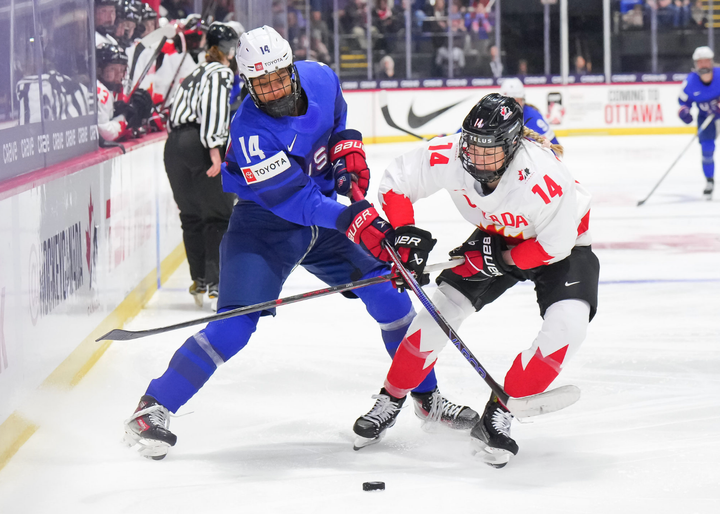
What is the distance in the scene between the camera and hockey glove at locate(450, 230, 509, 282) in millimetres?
2328

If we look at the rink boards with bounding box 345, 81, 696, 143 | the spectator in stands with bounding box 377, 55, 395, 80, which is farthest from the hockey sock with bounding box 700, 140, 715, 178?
the spectator in stands with bounding box 377, 55, 395, 80

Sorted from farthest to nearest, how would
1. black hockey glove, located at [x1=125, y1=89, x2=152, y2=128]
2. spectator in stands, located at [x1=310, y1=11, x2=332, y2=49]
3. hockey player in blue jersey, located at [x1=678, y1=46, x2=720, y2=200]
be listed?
spectator in stands, located at [x1=310, y1=11, x2=332, y2=49], hockey player in blue jersey, located at [x1=678, y1=46, x2=720, y2=200], black hockey glove, located at [x1=125, y1=89, x2=152, y2=128]

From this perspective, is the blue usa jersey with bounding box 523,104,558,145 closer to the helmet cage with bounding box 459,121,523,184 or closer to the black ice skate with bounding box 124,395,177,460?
the helmet cage with bounding box 459,121,523,184

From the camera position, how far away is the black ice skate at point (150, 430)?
7.66 ft

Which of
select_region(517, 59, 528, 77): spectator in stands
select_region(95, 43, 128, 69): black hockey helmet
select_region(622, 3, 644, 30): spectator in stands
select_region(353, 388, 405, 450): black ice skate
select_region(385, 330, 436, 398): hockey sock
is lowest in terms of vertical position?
select_region(353, 388, 405, 450): black ice skate

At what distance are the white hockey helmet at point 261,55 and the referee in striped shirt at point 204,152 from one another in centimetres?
164

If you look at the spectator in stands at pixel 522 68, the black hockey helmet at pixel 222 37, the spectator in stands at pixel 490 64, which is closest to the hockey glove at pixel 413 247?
the black hockey helmet at pixel 222 37

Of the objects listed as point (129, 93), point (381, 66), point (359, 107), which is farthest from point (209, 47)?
point (381, 66)

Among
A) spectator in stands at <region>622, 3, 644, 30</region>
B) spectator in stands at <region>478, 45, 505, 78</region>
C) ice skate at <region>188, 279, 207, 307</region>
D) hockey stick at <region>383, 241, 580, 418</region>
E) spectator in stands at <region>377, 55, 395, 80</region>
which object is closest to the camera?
hockey stick at <region>383, 241, 580, 418</region>

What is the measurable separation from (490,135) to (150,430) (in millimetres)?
1137

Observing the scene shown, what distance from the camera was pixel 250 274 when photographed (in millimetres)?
2428

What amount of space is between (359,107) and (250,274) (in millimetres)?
11070

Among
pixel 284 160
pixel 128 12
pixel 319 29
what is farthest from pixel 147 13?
pixel 319 29

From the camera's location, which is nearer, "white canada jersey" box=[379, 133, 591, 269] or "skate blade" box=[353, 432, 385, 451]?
"white canada jersey" box=[379, 133, 591, 269]
